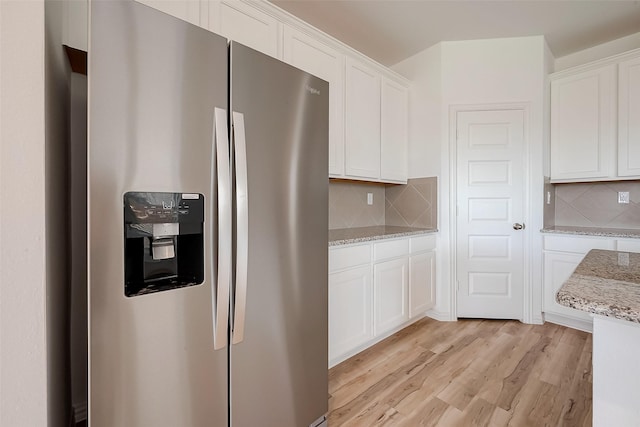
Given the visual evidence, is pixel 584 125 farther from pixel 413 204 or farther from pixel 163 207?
pixel 163 207

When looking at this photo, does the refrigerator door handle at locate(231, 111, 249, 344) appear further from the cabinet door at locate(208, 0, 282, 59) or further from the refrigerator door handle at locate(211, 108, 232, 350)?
the cabinet door at locate(208, 0, 282, 59)

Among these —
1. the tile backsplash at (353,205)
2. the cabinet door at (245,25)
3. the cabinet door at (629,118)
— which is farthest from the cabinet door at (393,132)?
the cabinet door at (629,118)

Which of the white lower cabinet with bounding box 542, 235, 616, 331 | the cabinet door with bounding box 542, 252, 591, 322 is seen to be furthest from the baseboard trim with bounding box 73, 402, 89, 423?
the cabinet door with bounding box 542, 252, 591, 322

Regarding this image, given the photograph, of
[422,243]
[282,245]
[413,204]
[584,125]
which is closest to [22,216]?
[282,245]

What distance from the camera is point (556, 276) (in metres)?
2.67

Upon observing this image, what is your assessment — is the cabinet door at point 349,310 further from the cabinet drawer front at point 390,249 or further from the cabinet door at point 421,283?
the cabinet door at point 421,283

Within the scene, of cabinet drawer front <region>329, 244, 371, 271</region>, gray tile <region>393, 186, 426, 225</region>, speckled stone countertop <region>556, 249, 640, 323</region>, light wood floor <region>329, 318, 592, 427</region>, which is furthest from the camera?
gray tile <region>393, 186, 426, 225</region>

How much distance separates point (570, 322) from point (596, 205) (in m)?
1.18

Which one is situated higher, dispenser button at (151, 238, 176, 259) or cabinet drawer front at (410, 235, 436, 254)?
dispenser button at (151, 238, 176, 259)

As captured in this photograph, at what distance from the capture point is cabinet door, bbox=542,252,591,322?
8.48ft

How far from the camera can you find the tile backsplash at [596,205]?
275cm

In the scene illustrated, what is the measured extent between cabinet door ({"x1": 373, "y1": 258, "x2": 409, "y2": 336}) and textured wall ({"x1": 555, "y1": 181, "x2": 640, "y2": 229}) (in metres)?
1.97

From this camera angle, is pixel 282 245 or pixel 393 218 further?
pixel 393 218

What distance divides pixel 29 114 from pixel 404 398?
2024 mm
